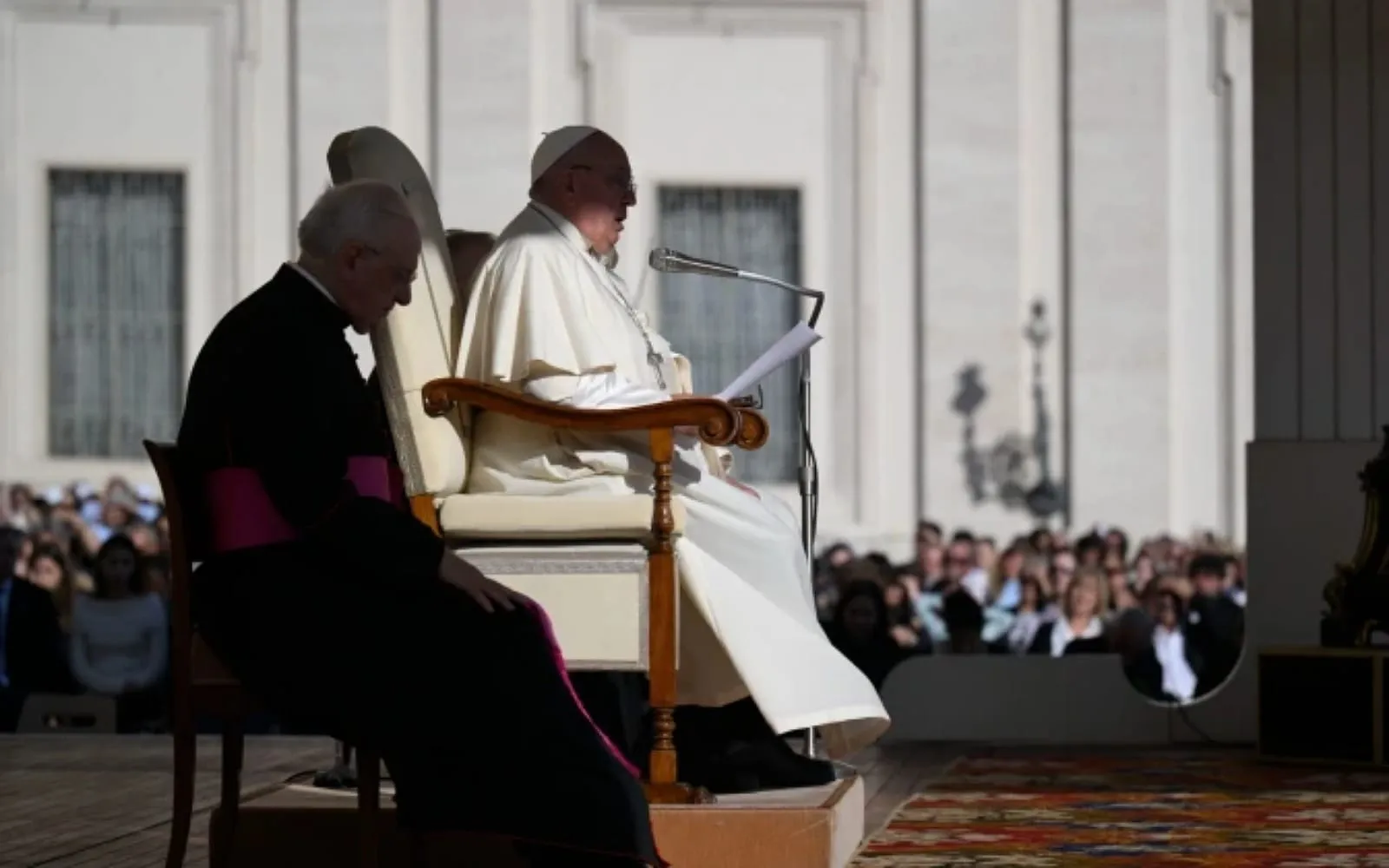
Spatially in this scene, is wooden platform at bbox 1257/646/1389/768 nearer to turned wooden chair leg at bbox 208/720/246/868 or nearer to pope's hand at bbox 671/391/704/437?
pope's hand at bbox 671/391/704/437

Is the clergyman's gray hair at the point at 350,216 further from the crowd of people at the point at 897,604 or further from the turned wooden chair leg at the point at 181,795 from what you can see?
the crowd of people at the point at 897,604

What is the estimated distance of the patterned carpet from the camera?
615 cm

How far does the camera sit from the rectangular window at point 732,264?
21625mm

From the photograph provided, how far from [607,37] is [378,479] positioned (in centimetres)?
1675

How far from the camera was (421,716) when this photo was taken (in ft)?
16.0

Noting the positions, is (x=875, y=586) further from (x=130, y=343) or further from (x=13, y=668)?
(x=130, y=343)

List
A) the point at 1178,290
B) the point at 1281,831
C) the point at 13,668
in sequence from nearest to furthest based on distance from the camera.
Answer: the point at 1281,831 < the point at 13,668 < the point at 1178,290

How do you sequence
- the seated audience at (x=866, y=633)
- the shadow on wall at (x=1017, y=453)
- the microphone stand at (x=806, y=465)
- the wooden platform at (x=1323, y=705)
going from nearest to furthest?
the microphone stand at (x=806, y=465) → the wooden platform at (x=1323, y=705) → the seated audience at (x=866, y=633) → the shadow on wall at (x=1017, y=453)

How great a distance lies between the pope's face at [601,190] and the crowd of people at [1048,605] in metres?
4.90

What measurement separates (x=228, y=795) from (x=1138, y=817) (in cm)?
262

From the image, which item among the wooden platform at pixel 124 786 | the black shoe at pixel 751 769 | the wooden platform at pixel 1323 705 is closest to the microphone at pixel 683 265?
the black shoe at pixel 751 769

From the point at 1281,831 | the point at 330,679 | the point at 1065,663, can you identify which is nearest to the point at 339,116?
the point at 1065,663

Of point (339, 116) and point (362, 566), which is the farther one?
point (339, 116)

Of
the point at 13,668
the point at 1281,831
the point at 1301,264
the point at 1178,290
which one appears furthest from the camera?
the point at 1178,290
